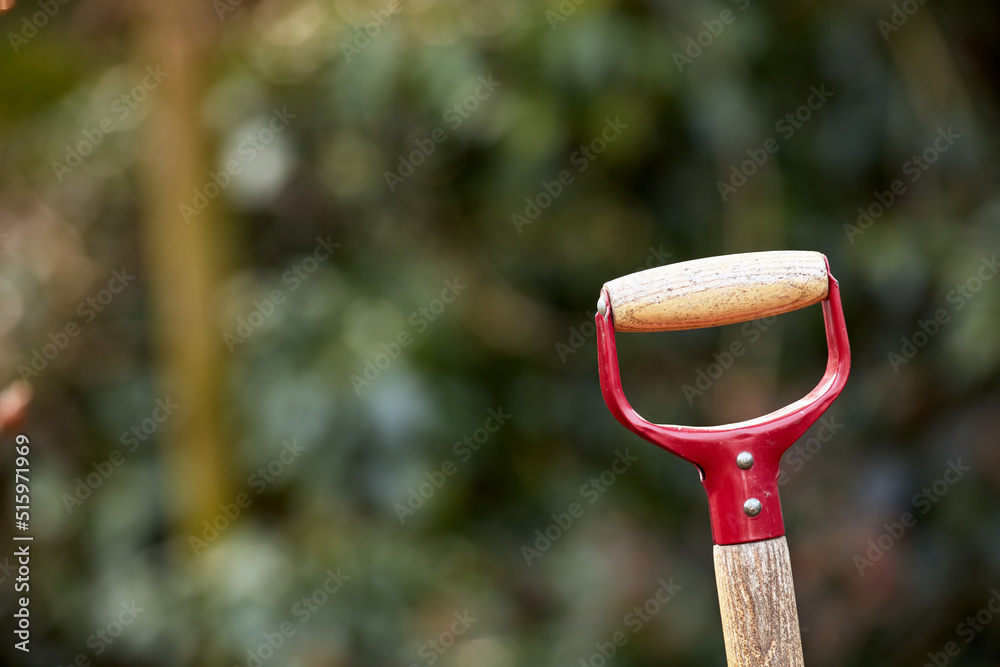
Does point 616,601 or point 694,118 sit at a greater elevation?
point 694,118

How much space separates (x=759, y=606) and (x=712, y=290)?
0.20 m

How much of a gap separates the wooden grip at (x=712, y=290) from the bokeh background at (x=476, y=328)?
34.4 inches

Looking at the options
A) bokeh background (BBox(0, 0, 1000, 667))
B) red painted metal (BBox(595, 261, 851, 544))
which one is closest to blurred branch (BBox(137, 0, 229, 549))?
bokeh background (BBox(0, 0, 1000, 667))

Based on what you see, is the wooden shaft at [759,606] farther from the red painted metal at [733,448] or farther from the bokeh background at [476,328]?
the bokeh background at [476,328]

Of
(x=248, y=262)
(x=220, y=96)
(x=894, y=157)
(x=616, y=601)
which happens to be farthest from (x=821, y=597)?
(x=220, y=96)

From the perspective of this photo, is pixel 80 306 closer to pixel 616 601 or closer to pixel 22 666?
pixel 22 666

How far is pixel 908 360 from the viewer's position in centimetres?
155

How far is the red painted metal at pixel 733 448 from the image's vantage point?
1.89ft

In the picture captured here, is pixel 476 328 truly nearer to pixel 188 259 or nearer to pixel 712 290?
pixel 188 259

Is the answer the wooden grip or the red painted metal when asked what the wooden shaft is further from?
the wooden grip

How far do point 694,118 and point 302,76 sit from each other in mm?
759

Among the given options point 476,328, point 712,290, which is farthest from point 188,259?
point 712,290

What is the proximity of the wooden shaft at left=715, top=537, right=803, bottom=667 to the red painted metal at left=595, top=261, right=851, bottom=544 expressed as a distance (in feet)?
0.04

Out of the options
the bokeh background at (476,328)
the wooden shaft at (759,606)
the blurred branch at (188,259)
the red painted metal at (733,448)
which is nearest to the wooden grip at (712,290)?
Result: the red painted metal at (733,448)
